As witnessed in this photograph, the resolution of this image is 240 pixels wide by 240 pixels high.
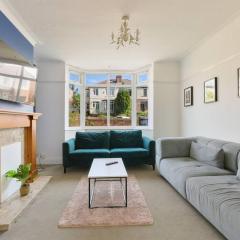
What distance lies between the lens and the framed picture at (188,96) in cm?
529

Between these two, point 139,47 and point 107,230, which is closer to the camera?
point 107,230

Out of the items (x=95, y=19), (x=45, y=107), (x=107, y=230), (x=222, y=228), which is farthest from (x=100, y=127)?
(x=222, y=228)

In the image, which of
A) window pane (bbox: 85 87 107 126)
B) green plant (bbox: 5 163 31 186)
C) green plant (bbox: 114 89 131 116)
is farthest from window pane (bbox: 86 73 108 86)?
green plant (bbox: 5 163 31 186)

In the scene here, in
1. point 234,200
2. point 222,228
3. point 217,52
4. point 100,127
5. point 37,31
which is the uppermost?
point 37,31

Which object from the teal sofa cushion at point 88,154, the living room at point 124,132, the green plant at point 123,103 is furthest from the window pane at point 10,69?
the green plant at point 123,103

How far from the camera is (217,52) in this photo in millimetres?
4082

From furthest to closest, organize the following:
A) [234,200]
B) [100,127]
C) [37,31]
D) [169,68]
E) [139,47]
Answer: [100,127] → [169,68] → [139,47] → [37,31] → [234,200]

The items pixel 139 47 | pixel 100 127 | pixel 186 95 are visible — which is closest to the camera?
pixel 139 47

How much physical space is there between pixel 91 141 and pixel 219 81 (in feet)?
9.97

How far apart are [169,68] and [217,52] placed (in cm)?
199

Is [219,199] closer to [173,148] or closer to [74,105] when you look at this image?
[173,148]

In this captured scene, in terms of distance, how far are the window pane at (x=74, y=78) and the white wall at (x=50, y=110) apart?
58 cm

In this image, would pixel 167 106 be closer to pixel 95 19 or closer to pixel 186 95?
pixel 186 95

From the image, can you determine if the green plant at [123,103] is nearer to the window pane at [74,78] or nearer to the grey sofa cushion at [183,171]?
the window pane at [74,78]
